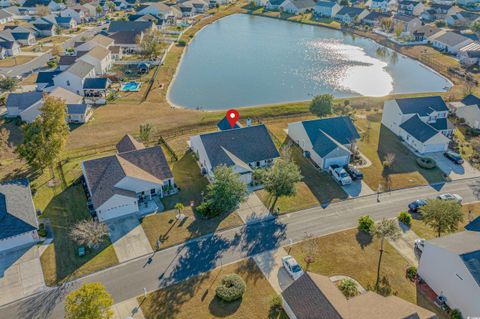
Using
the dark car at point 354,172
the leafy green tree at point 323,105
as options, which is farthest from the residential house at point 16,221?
the leafy green tree at point 323,105

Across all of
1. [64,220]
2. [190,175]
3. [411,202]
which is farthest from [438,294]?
[64,220]

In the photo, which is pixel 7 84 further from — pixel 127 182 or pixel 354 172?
pixel 354 172

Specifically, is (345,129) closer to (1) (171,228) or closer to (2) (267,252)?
(2) (267,252)

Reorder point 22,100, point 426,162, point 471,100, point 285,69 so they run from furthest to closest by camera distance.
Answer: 1. point 285,69
2. point 471,100
3. point 22,100
4. point 426,162

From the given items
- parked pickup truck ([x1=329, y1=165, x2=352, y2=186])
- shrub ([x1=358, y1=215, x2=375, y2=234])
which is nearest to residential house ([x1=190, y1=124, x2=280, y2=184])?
parked pickup truck ([x1=329, y1=165, x2=352, y2=186])

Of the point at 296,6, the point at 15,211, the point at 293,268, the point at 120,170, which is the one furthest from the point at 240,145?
the point at 296,6

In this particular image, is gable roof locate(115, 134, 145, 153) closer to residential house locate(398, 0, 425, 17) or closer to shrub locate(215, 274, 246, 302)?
shrub locate(215, 274, 246, 302)
